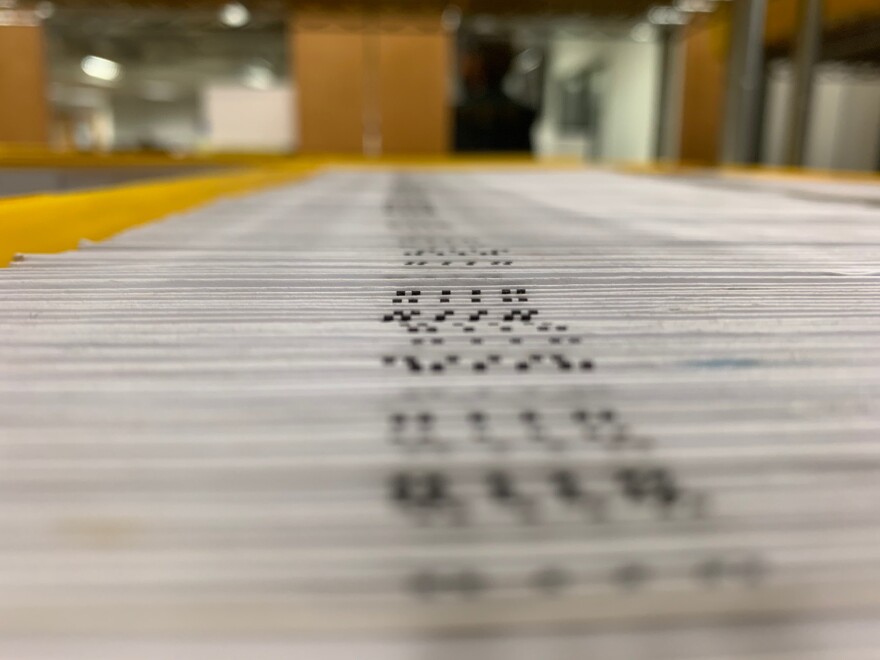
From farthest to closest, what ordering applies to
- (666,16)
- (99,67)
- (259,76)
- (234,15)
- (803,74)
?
(99,67) < (259,76) < (234,15) < (666,16) < (803,74)

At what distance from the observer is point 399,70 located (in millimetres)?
4789

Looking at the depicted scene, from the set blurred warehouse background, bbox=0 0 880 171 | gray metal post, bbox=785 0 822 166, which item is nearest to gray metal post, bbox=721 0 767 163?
gray metal post, bbox=785 0 822 166

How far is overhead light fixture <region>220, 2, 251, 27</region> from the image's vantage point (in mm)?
4421

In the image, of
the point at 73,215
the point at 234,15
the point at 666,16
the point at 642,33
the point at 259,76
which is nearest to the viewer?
the point at 73,215

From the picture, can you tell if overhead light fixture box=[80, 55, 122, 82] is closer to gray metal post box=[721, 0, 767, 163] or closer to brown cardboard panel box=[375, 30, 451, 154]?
brown cardboard panel box=[375, 30, 451, 154]

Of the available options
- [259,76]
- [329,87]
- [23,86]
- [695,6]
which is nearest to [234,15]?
[329,87]

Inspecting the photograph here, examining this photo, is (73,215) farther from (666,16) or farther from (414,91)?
(666,16)

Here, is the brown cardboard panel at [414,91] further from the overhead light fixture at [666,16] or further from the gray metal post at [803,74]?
the gray metal post at [803,74]

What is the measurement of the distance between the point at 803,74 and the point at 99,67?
538cm

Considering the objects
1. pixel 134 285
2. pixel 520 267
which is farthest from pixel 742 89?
pixel 134 285

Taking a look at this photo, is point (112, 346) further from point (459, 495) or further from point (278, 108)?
point (278, 108)

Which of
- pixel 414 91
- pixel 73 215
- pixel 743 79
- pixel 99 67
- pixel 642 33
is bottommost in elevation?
pixel 73 215

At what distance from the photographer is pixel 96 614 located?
247 millimetres

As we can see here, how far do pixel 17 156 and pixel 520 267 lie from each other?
388 cm
